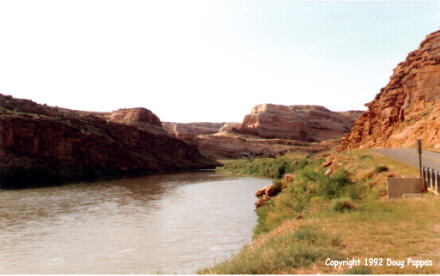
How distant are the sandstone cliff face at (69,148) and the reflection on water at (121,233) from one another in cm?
1846

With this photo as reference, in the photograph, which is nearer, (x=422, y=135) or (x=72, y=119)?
(x=422, y=135)

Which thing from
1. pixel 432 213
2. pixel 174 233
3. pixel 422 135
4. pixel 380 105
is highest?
pixel 380 105

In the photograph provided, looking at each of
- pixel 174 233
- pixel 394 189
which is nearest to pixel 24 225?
pixel 174 233

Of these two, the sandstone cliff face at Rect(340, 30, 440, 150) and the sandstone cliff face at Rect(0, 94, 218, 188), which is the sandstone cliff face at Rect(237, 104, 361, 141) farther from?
the sandstone cliff face at Rect(340, 30, 440, 150)

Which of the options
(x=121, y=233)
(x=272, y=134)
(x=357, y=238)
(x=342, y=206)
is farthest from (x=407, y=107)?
(x=272, y=134)

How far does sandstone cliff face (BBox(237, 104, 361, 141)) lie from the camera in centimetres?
11344

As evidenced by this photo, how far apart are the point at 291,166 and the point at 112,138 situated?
1421 inches

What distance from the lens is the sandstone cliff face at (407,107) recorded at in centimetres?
2891

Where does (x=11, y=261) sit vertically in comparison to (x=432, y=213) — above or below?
below

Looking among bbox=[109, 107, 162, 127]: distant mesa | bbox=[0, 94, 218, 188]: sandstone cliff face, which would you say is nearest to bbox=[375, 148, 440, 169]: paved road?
bbox=[0, 94, 218, 188]: sandstone cliff face

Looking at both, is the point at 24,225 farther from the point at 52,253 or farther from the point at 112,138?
the point at 112,138

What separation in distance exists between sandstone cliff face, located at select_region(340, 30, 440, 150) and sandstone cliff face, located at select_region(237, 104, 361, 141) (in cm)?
7044

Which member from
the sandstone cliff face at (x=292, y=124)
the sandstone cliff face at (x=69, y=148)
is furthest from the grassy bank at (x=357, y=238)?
the sandstone cliff face at (x=292, y=124)

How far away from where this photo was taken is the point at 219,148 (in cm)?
9081
